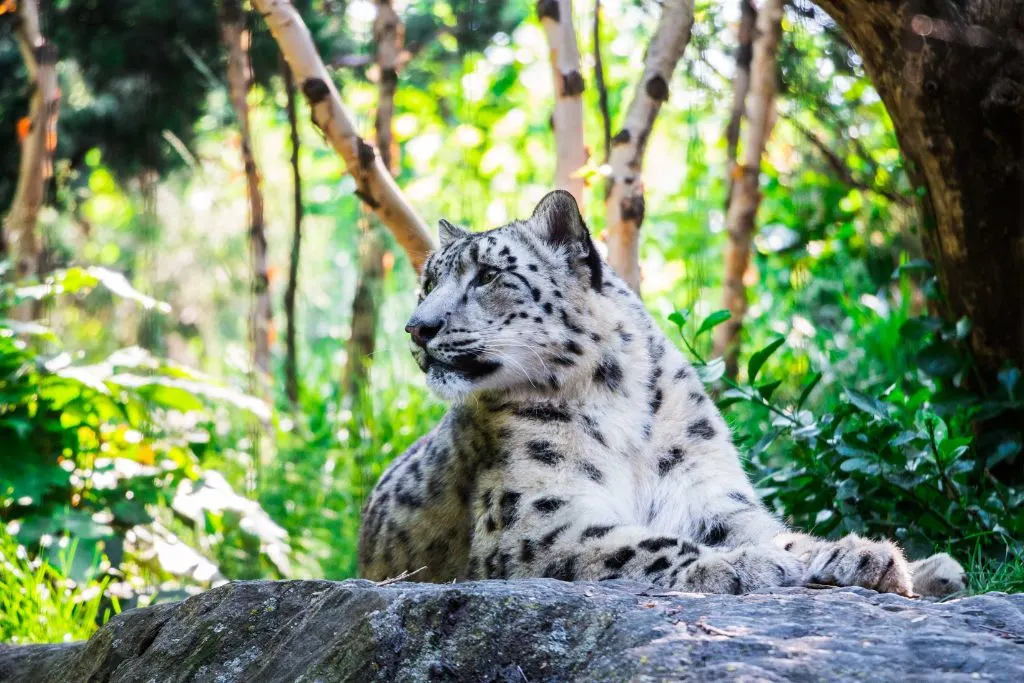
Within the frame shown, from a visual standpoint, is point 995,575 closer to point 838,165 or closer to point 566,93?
point 566,93

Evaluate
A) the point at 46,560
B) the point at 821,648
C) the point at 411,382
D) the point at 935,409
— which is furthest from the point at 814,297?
the point at 821,648

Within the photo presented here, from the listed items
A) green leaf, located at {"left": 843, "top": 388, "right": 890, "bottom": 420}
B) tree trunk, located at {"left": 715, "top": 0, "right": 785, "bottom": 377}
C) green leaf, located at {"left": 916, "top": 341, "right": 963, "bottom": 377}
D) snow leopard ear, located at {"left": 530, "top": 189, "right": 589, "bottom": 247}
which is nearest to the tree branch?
tree trunk, located at {"left": 715, "top": 0, "right": 785, "bottom": 377}

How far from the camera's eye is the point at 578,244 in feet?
14.9

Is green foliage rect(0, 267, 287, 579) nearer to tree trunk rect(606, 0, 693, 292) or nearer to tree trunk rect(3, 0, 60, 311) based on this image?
tree trunk rect(3, 0, 60, 311)

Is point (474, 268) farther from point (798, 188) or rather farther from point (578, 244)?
point (798, 188)

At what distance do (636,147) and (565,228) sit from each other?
5.65 ft

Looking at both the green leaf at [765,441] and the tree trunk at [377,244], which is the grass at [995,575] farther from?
the tree trunk at [377,244]

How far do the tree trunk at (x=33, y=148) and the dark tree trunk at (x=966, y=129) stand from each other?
5.45 metres

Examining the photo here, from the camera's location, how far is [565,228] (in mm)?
4559

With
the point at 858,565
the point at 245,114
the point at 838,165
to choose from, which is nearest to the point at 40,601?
the point at 858,565

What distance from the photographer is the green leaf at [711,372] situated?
16.1 ft

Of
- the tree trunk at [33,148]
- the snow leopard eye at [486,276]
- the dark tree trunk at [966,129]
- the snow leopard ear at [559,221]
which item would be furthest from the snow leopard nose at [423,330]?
the tree trunk at [33,148]

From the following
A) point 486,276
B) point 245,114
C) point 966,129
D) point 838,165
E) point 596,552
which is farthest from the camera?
point 838,165

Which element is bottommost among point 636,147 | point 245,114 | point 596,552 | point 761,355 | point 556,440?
point 596,552
